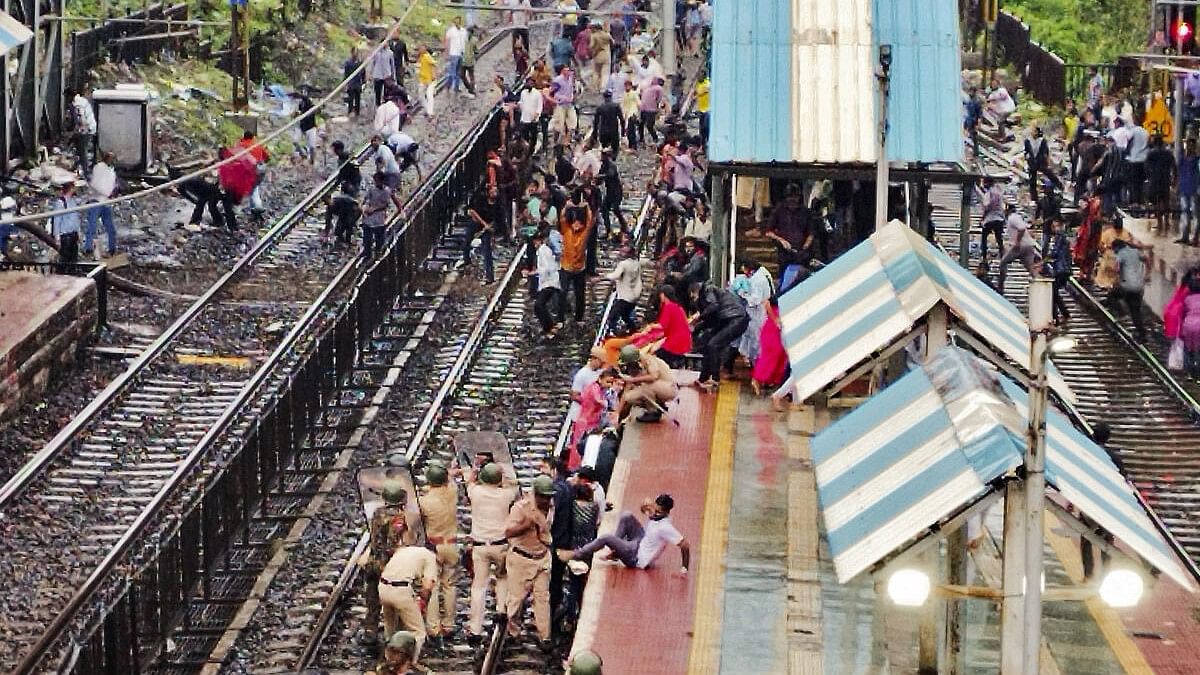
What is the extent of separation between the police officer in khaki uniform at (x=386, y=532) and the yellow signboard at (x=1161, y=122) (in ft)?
61.7

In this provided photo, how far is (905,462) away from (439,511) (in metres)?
5.66

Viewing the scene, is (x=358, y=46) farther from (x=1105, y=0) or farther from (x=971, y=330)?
(x=971, y=330)

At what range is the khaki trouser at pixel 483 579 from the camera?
20359 mm

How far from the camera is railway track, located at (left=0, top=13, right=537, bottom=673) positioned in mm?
20641

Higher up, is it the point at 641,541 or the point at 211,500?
the point at 211,500

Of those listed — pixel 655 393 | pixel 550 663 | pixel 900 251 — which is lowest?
pixel 550 663

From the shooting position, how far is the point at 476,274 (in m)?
33.0

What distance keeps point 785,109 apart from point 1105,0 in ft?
96.2

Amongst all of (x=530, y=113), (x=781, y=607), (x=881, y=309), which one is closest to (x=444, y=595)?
(x=781, y=607)

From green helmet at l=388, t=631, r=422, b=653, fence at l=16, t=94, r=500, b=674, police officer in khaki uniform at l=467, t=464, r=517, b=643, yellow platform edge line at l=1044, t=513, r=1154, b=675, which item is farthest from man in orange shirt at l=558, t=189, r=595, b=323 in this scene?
green helmet at l=388, t=631, r=422, b=653

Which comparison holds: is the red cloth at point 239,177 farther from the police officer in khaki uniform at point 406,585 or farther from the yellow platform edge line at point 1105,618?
the police officer in khaki uniform at point 406,585

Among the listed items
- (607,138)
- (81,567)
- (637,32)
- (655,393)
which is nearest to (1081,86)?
(637,32)

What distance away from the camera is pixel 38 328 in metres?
27.7

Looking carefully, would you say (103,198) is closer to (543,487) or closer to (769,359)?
(769,359)
